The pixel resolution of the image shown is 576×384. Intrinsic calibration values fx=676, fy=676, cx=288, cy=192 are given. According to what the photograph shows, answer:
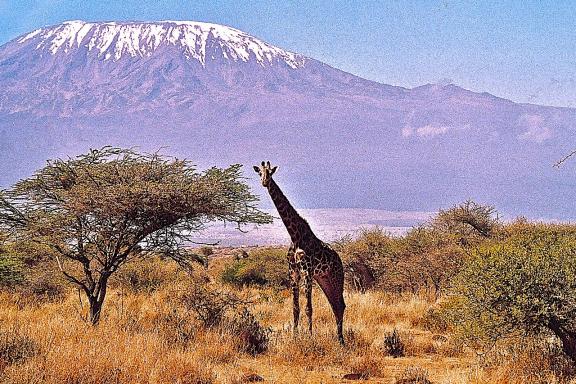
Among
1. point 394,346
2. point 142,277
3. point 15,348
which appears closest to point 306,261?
point 394,346

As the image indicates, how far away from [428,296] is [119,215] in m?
11.5

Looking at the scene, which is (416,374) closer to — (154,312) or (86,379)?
(86,379)

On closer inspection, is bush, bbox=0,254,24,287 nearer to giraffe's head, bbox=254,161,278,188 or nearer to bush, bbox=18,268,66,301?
bush, bbox=18,268,66,301

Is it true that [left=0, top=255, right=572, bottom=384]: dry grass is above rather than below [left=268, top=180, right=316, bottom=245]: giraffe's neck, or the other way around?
below

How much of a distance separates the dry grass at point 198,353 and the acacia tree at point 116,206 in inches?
58.3

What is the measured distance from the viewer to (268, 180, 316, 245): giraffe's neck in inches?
540

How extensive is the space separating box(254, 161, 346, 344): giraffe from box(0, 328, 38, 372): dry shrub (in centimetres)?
508

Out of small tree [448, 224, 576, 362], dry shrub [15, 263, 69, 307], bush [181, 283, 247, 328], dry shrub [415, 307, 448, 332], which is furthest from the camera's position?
dry shrub [15, 263, 69, 307]

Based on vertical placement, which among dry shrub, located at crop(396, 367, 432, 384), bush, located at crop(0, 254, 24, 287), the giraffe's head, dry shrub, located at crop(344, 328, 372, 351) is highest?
the giraffe's head

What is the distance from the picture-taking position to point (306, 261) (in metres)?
13.4

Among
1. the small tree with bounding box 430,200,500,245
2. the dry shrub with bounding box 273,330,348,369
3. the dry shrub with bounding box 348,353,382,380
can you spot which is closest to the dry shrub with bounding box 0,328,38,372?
the dry shrub with bounding box 273,330,348,369

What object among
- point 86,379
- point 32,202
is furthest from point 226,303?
point 86,379

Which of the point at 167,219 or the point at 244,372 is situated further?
the point at 167,219

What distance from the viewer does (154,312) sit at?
16.3 meters
